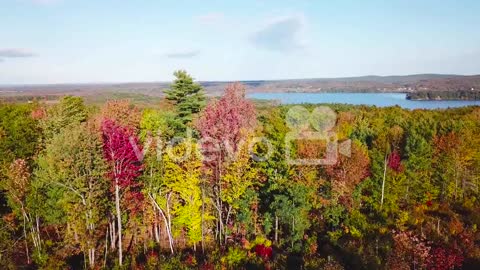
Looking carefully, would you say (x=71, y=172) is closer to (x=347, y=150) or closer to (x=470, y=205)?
(x=347, y=150)

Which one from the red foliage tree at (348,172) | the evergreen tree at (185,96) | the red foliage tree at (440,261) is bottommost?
the red foliage tree at (440,261)

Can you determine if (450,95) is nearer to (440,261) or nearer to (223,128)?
(440,261)

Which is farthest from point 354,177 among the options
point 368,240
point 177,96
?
point 177,96

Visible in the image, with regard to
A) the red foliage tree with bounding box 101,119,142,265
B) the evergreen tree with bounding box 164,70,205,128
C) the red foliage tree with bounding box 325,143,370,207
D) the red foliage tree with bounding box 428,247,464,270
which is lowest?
the red foliage tree with bounding box 428,247,464,270

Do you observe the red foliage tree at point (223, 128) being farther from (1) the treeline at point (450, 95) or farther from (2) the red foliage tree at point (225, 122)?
(1) the treeline at point (450, 95)

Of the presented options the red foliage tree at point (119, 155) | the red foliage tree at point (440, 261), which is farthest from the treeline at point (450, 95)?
the red foliage tree at point (119, 155)

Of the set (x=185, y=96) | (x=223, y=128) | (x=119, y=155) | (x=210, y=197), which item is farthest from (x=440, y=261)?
(x=185, y=96)

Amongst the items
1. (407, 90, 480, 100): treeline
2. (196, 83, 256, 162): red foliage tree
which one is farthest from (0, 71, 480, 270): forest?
(407, 90, 480, 100): treeline

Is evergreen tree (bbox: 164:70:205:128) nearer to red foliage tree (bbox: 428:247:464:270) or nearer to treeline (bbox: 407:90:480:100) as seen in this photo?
red foliage tree (bbox: 428:247:464:270)
